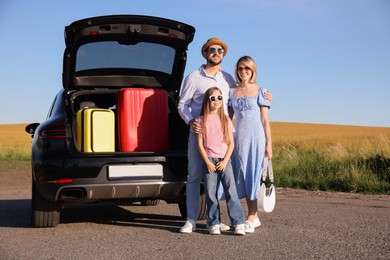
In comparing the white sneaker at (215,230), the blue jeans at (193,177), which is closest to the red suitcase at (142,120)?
the blue jeans at (193,177)

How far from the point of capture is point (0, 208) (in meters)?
8.49

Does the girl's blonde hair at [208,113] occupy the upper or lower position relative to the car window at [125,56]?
lower

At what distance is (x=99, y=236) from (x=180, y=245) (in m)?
1.03

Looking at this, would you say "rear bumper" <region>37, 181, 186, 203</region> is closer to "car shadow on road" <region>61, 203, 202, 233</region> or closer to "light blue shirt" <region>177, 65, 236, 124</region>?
"car shadow on road" <region>61, 203, 202, 233</region>

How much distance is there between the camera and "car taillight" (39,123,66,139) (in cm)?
583

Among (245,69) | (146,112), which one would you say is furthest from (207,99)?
(146,112)

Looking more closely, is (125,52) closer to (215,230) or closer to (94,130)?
(94,130)

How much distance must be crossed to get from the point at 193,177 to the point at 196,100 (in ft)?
2.64

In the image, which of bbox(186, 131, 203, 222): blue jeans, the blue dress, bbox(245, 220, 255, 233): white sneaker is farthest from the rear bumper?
bbox(245, 220, 255, 233): white sneaker

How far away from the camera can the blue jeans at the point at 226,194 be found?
5711 millimetres

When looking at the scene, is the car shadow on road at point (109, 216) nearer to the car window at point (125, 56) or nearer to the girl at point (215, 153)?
the girl at point (215, 153)

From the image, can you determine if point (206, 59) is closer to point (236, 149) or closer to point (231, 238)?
point (236, 149)

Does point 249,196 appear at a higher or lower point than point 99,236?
higher

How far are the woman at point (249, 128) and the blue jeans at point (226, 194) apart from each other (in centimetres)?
18
